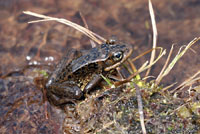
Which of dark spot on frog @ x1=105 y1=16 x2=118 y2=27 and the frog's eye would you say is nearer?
the frog's eye

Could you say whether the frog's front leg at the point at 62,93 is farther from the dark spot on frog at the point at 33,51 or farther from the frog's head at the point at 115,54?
the dark spot on frog at the point at 33,51

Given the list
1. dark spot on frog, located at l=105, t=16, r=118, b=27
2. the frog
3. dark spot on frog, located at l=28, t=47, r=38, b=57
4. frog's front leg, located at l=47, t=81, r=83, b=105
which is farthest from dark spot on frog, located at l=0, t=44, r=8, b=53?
dark spot on frog, located at l=105, t=16, r=118, b=27

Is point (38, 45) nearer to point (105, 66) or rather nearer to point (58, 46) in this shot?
point (58, 46)

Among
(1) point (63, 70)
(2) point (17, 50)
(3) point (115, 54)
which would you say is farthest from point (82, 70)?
(2) point (17, 50)

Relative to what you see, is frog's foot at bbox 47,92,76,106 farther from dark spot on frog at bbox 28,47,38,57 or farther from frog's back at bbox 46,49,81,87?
dark spot on frog at bbox 28,47,38,57

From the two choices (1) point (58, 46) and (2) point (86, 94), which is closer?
(2) point (86, 94)

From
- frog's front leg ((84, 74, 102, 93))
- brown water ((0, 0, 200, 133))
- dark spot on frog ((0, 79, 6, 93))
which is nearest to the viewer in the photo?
brown water ((0, 0, 200, 133))

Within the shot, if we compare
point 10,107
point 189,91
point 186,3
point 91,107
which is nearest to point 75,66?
point 91,107

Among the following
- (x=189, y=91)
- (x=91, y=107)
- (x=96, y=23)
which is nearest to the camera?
(x=189, y=91)

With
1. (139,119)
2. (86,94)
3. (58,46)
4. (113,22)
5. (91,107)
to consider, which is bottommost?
(139,119)

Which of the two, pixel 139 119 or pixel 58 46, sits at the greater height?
pixel 58 46
